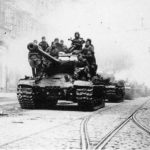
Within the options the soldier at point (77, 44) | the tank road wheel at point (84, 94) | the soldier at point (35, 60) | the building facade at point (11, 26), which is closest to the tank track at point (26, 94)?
the soldier at point (35, 60)

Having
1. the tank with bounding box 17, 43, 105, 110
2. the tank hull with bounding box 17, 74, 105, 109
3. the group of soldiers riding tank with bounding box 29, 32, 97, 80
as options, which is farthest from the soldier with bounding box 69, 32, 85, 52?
the tank hull with bounding box 17, 74, 105, 109

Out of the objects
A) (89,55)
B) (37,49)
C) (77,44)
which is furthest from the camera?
(77,44)

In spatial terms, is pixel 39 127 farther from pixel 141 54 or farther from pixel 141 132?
pixel 141 54

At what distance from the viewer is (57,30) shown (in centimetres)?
4134

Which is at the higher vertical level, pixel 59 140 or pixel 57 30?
pixel 57 30

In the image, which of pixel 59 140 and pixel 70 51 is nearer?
pixel 59 140

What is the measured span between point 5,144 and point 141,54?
56.8 meters

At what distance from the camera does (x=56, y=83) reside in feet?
54.3

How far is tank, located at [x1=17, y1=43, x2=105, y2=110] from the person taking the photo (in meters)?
16.0

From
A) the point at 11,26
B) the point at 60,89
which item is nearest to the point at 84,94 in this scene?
the point at 60,89

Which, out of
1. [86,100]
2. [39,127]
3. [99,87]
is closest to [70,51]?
[99,87]

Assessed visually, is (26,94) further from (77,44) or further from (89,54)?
(77,44)

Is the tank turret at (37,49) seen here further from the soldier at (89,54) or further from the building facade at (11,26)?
the building facade at (11,26)

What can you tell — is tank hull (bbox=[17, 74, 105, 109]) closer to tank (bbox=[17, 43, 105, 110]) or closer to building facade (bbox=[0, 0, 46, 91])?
tank (bbox=[17, 43, 105, 110])
